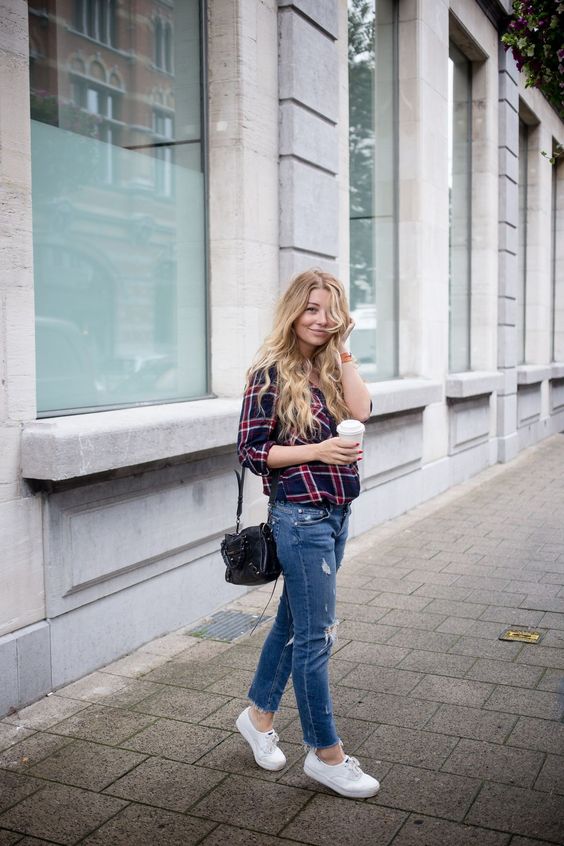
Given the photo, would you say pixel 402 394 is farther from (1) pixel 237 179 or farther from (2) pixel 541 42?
(2) pixel 541 42

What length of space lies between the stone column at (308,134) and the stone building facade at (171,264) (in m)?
0.02

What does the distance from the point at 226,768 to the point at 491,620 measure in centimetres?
248

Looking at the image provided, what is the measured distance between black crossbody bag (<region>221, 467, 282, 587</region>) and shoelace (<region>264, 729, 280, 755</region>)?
2.18 feet

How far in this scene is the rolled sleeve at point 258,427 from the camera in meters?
3.48

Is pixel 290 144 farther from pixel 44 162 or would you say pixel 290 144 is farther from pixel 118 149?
pixel 44 162

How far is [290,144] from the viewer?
6746 millimetres

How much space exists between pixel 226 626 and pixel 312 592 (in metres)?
2.28

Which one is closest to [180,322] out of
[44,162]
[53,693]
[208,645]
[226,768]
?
[44,162]

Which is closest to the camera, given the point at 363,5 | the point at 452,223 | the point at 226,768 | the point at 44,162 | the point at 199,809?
the point at 199,809

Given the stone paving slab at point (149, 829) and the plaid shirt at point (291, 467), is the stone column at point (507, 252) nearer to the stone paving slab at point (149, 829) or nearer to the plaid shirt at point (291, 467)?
the plaid shirt at point (291, 467)

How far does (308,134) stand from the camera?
23.1 feet

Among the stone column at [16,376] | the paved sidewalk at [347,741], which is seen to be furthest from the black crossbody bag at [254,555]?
the stone column at [16,376]

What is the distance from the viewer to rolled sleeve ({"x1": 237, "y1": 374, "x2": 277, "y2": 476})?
3480 millimetres

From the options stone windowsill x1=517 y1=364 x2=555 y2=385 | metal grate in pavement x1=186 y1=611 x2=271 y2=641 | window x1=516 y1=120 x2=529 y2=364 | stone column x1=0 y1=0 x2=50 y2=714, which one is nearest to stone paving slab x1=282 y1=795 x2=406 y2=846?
stone column x1=0 y1=0 x2=50 y2=714
